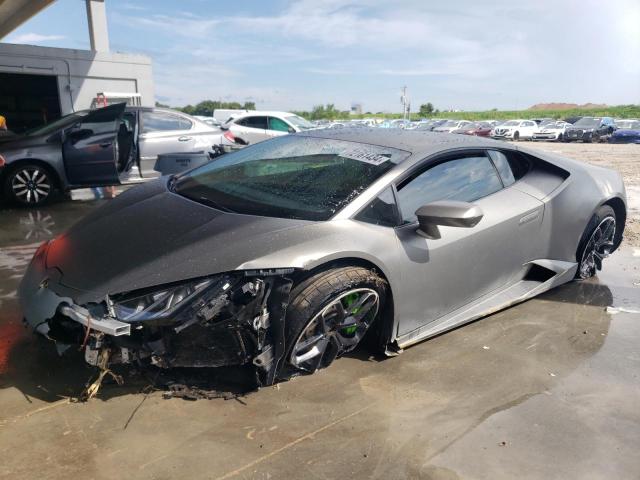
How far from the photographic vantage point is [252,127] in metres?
15.0

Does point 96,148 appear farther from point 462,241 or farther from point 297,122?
point 297,122

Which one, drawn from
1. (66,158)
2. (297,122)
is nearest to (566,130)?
(297,122)

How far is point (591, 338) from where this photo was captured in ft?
11.1

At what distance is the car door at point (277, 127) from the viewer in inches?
582

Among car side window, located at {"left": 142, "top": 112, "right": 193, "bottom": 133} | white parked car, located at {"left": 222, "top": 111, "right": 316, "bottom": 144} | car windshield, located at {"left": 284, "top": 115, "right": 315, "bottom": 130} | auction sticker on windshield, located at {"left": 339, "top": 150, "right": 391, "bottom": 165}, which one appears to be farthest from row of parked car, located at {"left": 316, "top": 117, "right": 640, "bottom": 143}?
auction sticker on windshield, located at {"left": 339, "top": 150, "right": 391, "bottom": 165}

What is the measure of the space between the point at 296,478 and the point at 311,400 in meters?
0.56

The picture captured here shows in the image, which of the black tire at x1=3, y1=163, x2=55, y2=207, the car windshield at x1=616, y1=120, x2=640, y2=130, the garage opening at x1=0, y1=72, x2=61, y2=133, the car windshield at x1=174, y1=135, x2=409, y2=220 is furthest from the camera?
the car windshield at x1=616, y1=120, x2=640, y2=130

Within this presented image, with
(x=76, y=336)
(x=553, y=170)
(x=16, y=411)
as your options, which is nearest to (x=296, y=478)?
(x=76, y=336)

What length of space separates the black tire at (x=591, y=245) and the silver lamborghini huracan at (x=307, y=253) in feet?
0.81

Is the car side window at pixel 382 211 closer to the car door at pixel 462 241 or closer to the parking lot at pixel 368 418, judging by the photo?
the car door at pixel 462 241

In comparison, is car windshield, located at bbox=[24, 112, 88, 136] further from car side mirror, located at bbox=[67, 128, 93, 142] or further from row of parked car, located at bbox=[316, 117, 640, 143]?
row of parked car, located at bbox=[316, 117, 640, 143]

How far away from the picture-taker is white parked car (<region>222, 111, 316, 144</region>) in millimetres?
14752

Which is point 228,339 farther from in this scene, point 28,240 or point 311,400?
point 28,240

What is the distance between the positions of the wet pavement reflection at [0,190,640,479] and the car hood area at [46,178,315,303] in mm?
609
